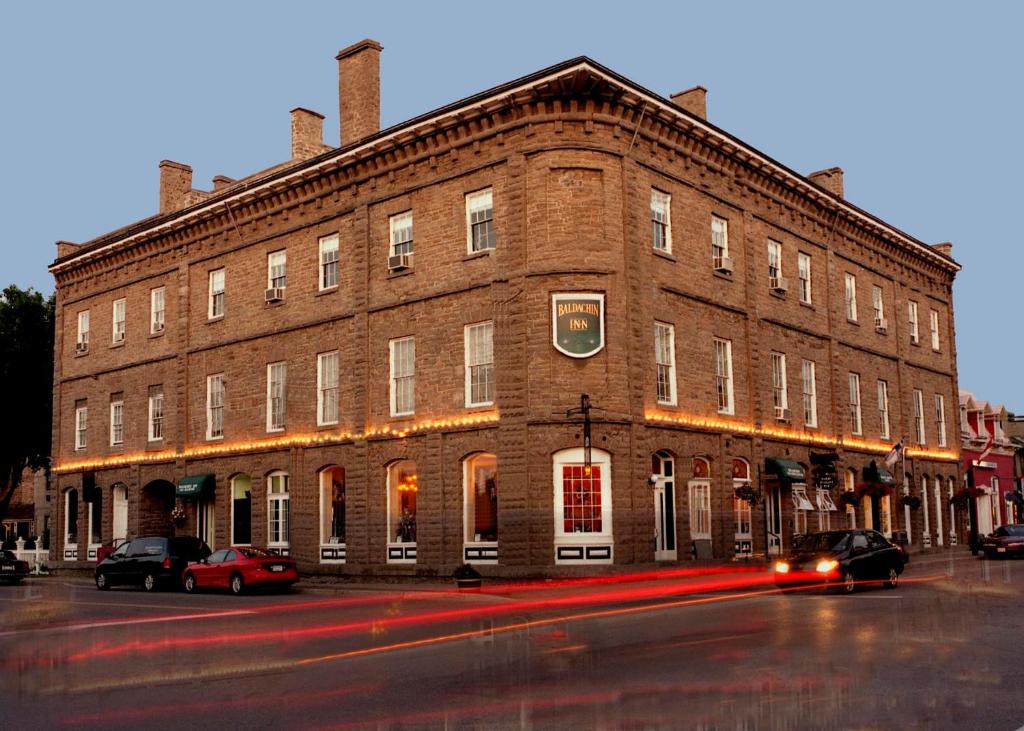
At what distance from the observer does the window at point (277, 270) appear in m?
33.8

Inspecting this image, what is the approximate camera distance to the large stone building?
26.4 metres

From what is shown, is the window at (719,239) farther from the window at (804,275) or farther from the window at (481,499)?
the window at (481,499)

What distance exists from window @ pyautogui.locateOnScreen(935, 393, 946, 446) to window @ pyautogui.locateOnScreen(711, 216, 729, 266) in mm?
18293

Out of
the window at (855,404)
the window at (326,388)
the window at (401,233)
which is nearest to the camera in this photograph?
the window at (401,233)

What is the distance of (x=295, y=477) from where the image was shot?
32312 millimetres

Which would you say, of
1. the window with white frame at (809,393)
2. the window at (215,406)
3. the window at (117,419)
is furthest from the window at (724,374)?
the window at (117,419)

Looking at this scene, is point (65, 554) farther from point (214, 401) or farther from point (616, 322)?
point (616, 322)

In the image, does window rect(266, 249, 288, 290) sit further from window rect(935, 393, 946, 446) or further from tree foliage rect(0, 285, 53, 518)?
window rect(935, 393, 946, 446)

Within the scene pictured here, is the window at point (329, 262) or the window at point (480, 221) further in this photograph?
the window at point (329, 262)

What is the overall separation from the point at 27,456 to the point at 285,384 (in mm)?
24094

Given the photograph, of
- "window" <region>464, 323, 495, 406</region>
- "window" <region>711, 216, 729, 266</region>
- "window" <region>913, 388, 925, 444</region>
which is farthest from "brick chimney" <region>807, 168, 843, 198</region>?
"window" <region>464, 323, 495, 406</region>

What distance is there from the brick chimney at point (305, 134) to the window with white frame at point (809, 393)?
19492mm

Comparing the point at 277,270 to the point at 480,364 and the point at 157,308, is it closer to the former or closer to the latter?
the point at 157,308

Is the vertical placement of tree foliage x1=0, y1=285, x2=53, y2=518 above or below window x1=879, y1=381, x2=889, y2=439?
above
